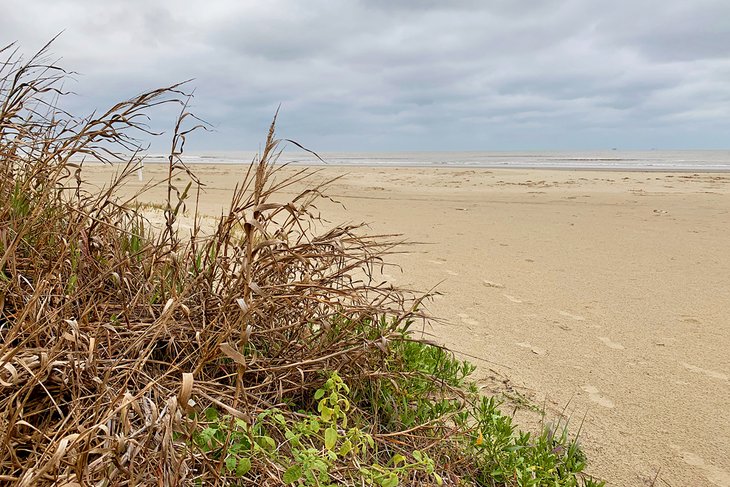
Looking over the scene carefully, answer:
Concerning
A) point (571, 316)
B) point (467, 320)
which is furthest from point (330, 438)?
point (571, 316)

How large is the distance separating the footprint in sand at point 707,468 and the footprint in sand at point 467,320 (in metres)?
1.61

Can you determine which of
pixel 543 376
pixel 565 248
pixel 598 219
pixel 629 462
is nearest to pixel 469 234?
pixel 565 248

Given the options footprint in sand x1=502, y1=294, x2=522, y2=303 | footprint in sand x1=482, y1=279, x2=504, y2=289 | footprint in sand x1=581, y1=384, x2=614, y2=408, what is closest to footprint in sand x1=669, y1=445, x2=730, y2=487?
footprint in sand x1=581, y1=384, x2=614, y2=408

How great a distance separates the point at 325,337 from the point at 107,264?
2.73 ft

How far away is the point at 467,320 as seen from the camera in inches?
156

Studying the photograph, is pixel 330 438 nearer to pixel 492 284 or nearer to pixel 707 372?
pixel 707 372

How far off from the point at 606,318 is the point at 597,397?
1.35 metres

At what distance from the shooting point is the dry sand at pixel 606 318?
8.21ft

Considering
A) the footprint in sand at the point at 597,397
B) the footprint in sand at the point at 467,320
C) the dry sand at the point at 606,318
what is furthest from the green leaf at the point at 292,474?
the footprint in sand at the point at 467,320

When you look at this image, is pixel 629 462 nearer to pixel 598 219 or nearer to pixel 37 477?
pixel 37 477

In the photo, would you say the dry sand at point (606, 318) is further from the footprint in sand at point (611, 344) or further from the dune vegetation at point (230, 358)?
the dune vegetation at point (230, 358)

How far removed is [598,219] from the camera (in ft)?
29.7

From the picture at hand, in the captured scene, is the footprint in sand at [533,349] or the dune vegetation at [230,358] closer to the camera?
the dune vegetation at [230,358]

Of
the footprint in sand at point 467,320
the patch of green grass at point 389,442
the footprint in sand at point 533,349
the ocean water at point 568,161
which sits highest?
the ocean water at point 568,161
